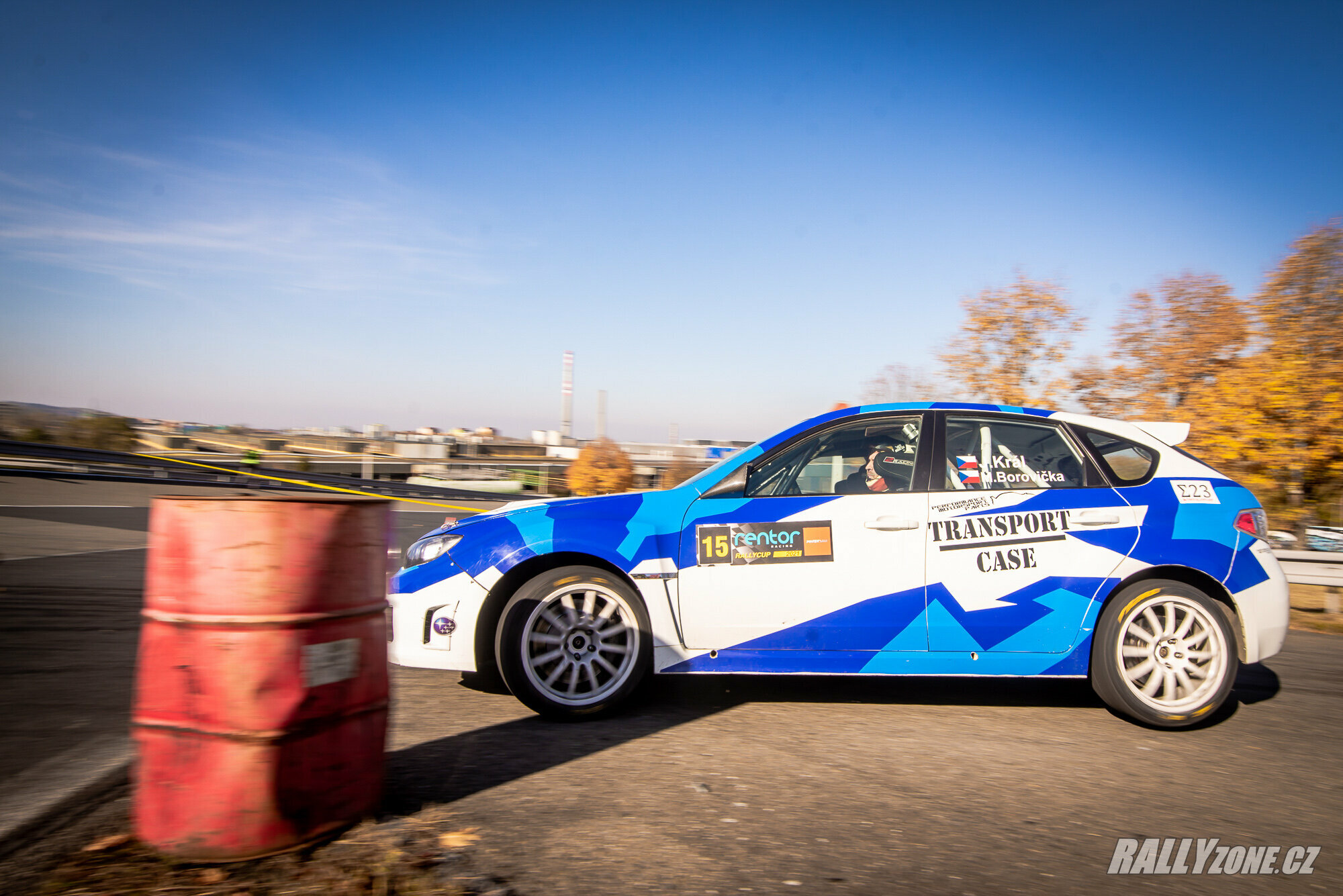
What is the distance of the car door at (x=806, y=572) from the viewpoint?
420cm

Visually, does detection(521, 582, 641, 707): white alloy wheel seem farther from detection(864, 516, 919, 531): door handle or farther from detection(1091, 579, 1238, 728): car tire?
detection(1091, 579, 1238, 728): car tire

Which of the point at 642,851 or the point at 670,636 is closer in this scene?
the point at 642,851

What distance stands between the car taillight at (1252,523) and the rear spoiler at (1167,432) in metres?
0.51

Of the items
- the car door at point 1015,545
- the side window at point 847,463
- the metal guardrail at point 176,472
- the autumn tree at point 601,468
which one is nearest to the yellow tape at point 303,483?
the metal guardrail at point 176,472

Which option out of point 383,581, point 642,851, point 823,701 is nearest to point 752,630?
point 823,701

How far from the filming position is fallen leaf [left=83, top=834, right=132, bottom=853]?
255 centimetres

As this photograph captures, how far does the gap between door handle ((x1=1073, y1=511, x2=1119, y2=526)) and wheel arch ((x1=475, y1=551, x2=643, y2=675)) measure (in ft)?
7.80

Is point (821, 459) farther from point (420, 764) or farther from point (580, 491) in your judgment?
point (580, 491)

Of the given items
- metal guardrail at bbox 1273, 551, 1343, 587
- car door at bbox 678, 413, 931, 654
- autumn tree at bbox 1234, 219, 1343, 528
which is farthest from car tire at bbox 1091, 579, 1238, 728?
autumn tree at bbox 1234, 219, 1343, 528

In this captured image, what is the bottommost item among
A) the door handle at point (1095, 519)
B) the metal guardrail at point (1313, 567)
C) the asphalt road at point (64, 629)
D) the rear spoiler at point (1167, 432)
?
the asphalt road at point (64, 629)

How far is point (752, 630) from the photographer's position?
4.20 m

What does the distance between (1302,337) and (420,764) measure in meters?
14.9

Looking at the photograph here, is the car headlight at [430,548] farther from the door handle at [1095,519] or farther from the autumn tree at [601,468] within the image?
the autumn tree at [601,468]

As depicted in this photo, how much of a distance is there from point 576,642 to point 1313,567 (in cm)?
793
